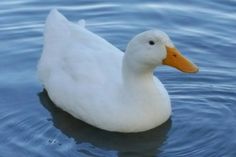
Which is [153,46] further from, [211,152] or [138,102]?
[211,152]

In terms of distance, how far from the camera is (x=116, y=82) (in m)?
6.23

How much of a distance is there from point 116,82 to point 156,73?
1.25 metres

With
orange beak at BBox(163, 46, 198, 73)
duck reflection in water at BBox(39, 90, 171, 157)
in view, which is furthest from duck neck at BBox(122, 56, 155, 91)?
duck reflection in water at BBox(39, 90, 171, 157)

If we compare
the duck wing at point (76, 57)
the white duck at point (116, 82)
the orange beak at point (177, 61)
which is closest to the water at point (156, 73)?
the white duck at point (116, 82)

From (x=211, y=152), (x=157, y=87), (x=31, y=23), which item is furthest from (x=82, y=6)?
(x=211, y=152)

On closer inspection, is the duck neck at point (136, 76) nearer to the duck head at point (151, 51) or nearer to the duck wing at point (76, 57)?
the duck head at point (151, 51)

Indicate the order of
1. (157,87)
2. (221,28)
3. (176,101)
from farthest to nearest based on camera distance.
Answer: (221,28), (176,101), (157,87)

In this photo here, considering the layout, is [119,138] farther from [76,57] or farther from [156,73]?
[156,73]

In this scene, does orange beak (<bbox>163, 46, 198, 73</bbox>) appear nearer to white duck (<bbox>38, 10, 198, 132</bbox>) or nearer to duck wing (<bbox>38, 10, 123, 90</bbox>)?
white duck (<bbox>38, 10, 198, 132</bbox>)

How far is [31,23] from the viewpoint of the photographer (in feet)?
29.0

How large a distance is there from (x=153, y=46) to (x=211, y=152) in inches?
38.8

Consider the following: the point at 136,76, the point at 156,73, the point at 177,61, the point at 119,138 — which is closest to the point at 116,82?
the point at 136,76

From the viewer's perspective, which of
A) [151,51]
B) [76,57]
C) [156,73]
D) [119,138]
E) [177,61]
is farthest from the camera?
[156,73]

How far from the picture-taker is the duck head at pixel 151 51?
19.2 ft
